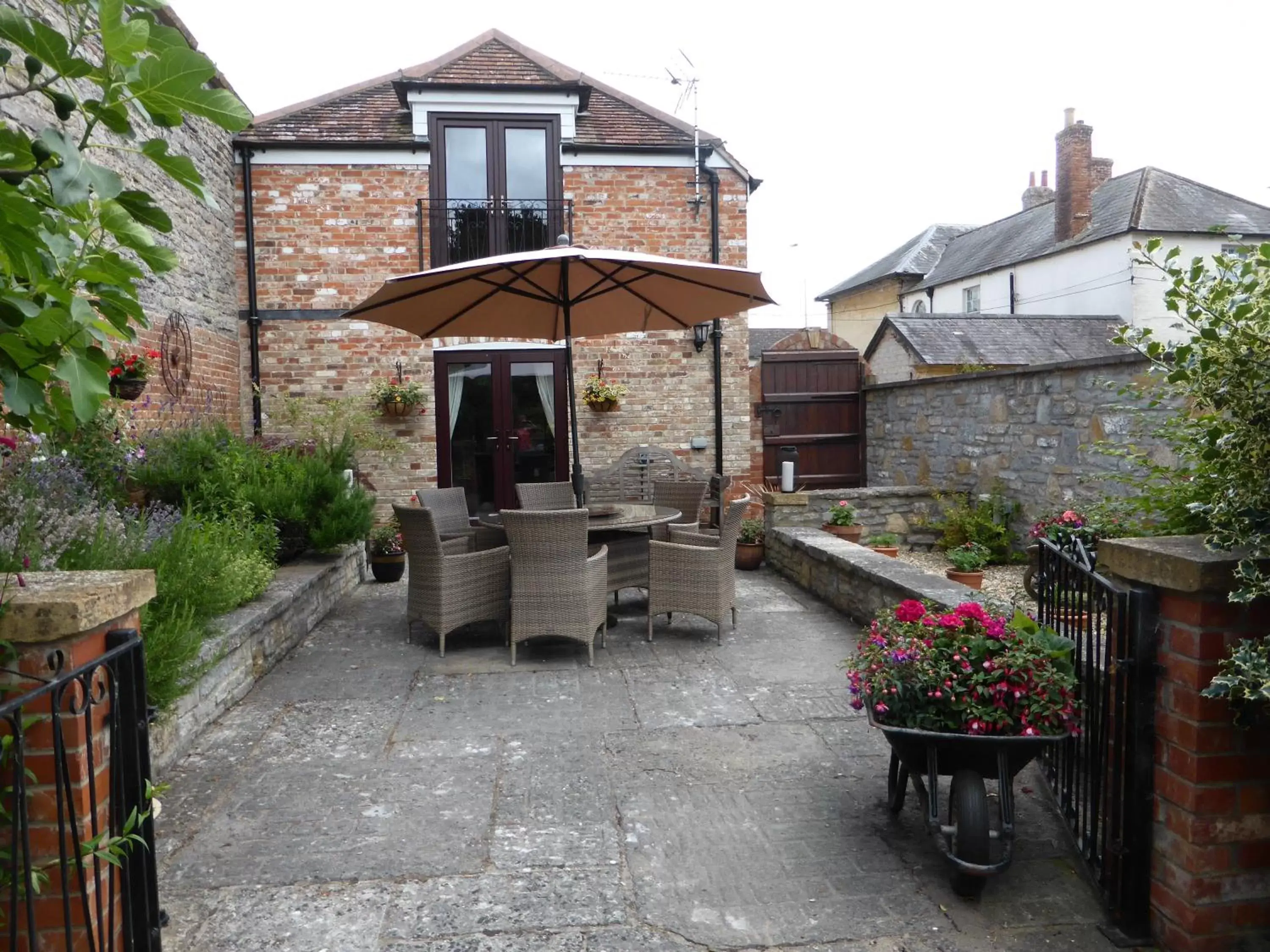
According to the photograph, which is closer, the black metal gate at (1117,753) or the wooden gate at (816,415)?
the black metal gate at (1117,753)

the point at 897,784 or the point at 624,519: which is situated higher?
the point at 624,519

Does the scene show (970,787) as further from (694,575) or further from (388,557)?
(388,557)

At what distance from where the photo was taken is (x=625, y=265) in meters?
4.92

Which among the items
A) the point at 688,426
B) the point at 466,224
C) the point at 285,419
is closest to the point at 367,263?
the point at 466,224

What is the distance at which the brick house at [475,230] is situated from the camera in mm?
9352

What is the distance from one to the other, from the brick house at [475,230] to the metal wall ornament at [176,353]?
1501 millimetres

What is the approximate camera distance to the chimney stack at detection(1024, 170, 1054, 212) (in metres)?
23.9

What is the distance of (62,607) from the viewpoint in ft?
5.72

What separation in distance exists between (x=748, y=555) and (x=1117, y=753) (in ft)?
17.7

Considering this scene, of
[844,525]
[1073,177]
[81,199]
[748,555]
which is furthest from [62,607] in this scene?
[1073,177]

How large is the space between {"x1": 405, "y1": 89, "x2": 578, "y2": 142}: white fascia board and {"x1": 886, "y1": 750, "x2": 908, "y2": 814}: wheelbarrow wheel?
27.3 feet

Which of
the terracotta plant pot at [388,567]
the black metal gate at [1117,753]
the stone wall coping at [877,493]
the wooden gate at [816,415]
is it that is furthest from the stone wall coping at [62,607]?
the wooden gate at [816,415]

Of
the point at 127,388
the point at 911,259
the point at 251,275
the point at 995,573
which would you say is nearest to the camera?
the point at 127,388

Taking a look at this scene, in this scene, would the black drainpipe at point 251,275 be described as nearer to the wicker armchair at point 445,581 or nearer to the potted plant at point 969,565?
the wicker armchair at point 445,581
